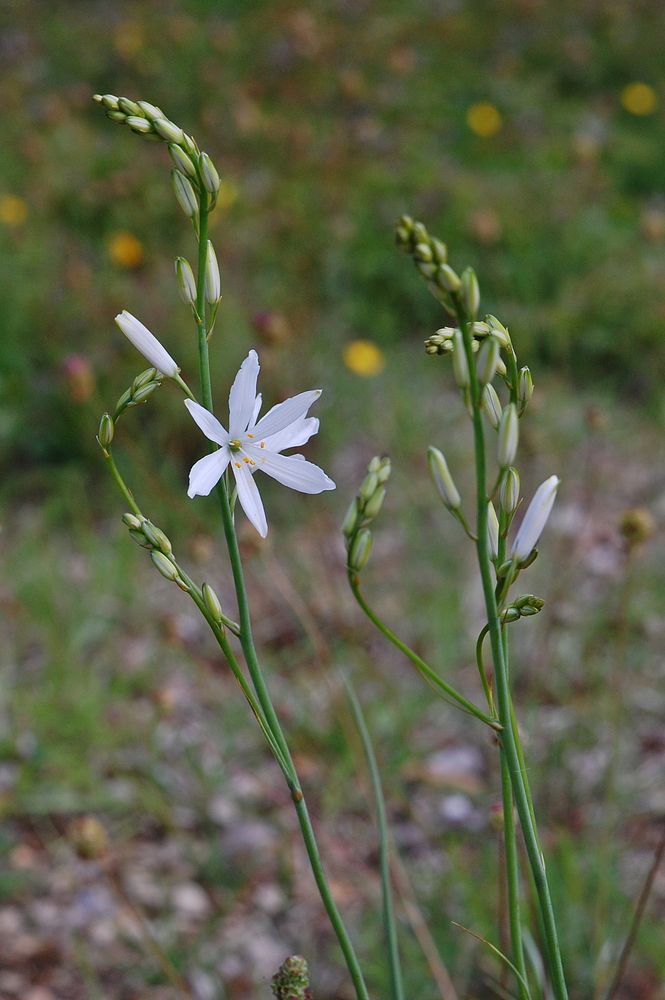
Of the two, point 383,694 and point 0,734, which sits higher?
point 383,694

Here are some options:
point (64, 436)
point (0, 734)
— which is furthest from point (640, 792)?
point (64, 436)

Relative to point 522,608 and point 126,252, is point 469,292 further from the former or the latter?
point 126,252

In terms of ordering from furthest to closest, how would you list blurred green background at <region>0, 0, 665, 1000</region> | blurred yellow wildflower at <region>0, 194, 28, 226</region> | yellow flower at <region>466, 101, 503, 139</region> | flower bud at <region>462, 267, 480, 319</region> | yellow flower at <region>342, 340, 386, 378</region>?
yellow flower at <region>466, 101, 503, 139</region>, blurred yellow wildflower at <region>0, 194, 28, 226</region>, yellow flower at <region>342, 340, 386, 378</region>, blurred green background at <region>0, 0, 665, 1000</region>, flower bud at <region>462, 267, 480, 319</region>

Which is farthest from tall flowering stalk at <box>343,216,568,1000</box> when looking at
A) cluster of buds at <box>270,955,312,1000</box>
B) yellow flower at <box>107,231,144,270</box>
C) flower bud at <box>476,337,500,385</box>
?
yellow flower at <box>107,231,144,270</box>

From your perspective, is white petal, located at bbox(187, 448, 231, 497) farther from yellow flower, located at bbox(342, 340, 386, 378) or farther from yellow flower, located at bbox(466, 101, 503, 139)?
yellow flower, located at bbox(466, 101, 503, 139)

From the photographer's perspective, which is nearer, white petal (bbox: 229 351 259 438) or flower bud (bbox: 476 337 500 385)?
flower bud (bbox: 476 337 500 385)

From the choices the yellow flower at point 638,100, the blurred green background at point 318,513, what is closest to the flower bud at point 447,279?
the blurred green background at point 318,513

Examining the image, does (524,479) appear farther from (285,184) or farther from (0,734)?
(285,184)
